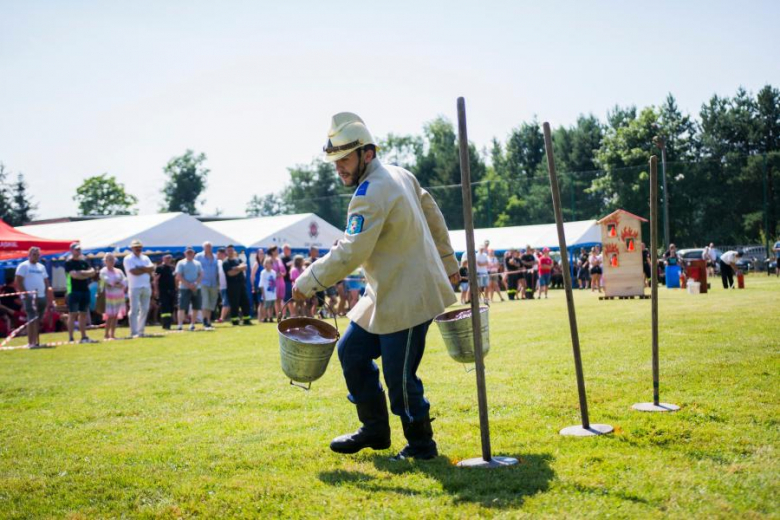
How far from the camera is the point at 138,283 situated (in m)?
16.9

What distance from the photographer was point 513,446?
492 centimetres

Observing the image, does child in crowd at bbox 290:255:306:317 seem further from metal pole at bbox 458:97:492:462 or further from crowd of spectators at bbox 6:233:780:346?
metal pole at bbox 458:97:492:462

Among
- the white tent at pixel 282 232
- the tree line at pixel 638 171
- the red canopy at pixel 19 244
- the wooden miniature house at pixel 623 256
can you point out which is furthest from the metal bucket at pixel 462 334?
the tree line at pixel 638 171

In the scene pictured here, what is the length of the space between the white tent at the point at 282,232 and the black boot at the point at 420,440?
2305cm

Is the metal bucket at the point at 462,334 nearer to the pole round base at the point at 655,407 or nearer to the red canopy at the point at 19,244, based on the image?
the pole round base at the point at 655,407

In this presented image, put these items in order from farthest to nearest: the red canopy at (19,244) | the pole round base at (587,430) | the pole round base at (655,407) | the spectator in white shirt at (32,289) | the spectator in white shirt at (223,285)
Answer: the spectator in white shirt at (223,285), the red canopy at (19,244), the spectator in white shirt at (32,289), the pole round base at (655,407), the pole round base at (587,430)

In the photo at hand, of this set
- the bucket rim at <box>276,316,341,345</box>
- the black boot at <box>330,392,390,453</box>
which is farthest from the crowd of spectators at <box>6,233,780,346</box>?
the black boot at <box>330,392,390,453</box>

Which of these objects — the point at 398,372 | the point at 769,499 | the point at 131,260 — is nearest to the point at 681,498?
the point at 769,499

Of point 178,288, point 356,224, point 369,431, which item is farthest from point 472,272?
point 178,288

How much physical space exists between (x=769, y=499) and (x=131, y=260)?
15.1 meters

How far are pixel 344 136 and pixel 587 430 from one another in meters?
2.47

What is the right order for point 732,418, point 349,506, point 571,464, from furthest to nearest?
point 732,418
point 571,464
point 349,506

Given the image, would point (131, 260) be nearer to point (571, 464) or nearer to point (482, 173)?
point (571, 464)

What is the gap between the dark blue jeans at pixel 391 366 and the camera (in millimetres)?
4680
